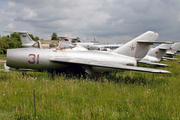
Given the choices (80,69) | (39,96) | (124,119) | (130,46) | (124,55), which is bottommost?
(124,119)

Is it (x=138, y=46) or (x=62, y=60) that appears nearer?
(x=62, y=60)

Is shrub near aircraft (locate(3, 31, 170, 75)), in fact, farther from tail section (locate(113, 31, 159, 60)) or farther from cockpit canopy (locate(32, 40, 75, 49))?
tail section (locate(113, 31, 159, 60))

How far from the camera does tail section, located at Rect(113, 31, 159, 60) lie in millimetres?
8906

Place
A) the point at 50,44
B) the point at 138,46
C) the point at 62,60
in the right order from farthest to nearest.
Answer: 1. the point at 138,46
2. the point at 50,44
3. the point at 62,60

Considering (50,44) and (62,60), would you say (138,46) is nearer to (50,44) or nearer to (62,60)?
(62,60)

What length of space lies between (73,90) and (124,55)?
5206mm

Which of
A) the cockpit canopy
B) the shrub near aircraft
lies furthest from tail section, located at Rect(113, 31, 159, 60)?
the cockpit canopy

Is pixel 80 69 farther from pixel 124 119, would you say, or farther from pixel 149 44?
pixel 149 44

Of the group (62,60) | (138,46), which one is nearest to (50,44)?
(62,60)

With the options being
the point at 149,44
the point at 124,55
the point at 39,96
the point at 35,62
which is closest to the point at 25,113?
the point at 39,96

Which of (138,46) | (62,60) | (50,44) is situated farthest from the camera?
(138,46)

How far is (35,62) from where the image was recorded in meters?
6.60

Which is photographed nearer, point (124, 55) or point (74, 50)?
point (74, 50)

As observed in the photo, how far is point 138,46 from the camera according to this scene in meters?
9.05
